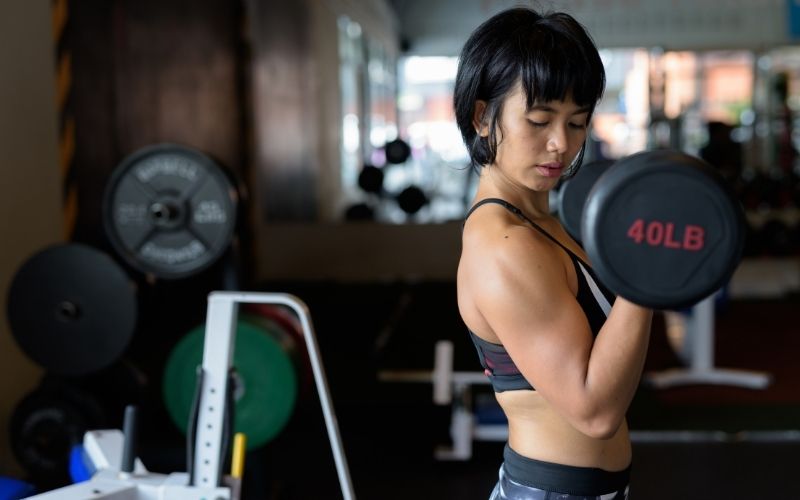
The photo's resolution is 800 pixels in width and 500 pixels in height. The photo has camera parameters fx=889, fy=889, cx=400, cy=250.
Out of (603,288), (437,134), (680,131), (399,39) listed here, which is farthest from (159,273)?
(399,39)

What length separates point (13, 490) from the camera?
1711 millimetres

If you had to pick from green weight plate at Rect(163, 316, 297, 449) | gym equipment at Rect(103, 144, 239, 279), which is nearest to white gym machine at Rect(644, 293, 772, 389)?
green weight plate at Rect(163, 316, 297, 449)

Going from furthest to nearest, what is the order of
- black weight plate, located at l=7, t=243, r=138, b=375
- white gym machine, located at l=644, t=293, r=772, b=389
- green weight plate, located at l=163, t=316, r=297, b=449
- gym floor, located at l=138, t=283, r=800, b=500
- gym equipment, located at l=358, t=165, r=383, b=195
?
1. gym equipment, located at l=358, t=165, r=383, b=195
2. white gym machine, located at l=644, t=293, r=772, b=389
3. gym floor, located at l=138, t=283, r=800, b=500
4. green weight plate, located at l=163, t=316, r=297, b=449
5. black weight plate, located at l=7, t=243, r=138, b=375

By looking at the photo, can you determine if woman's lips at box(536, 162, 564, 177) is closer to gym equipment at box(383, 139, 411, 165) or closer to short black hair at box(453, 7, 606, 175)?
short black hair at box(453, 7, 606, 175)

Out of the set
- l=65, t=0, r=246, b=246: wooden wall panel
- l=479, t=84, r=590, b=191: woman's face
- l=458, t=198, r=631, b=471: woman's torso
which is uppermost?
l=65, t=0, r=246, b=246: wooden wall panel

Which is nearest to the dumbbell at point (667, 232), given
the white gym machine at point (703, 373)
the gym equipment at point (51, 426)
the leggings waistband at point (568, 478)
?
the leggings waistband at point (568, 478)

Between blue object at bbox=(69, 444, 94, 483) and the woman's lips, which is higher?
the woman's lips

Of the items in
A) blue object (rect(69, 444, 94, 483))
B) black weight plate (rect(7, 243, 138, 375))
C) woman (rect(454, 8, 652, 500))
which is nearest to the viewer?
woman (rect(454, 8, 652, 500))

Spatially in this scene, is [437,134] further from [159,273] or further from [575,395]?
[575,395]

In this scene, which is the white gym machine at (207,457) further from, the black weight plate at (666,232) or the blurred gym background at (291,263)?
the black weight plate at (666,232)

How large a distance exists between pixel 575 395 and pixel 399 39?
26.5ft

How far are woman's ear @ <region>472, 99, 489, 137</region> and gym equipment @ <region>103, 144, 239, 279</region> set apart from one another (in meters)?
1.44

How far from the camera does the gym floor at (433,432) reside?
2.72 meters

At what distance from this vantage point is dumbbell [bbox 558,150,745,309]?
2.56 feet
